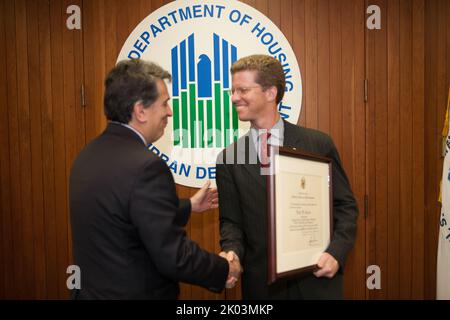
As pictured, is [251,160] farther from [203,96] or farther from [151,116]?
[203,96]

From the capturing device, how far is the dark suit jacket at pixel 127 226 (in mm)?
1464

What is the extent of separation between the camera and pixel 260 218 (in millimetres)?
1901

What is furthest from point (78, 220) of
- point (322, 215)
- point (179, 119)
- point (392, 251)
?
point (392, 251)

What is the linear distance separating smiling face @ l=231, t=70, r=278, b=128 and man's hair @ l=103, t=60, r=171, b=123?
0.54 m

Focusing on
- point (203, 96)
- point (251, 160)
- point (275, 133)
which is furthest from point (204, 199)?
point (203, 96)

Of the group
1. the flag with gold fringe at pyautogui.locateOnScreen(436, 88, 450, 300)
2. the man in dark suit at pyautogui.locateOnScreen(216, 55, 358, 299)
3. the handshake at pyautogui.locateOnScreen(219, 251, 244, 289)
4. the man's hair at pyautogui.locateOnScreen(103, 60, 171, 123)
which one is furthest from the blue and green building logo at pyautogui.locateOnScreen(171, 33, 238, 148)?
the flag with gold fringe at pyautogui.locateOnScreen(436, 88, 450, 300)

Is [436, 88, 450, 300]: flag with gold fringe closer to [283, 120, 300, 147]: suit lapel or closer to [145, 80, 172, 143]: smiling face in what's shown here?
[283, 120, 300, 147]: suit lapel

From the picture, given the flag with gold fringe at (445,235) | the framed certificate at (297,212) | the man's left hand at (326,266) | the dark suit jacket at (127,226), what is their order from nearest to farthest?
the dark suit jacket at (127,226) < the framed certificate at (297,212) < the man's left hand at (326,266) < the flag with gold fringe at (445,235)

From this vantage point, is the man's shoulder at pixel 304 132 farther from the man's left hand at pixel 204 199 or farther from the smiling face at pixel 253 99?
the man's left hand at pixel 204 199

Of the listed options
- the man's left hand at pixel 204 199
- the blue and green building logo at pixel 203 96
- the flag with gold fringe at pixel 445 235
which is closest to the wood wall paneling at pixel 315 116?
the flag with gold fringe at pixel 445 235

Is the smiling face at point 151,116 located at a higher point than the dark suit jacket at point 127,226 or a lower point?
higher

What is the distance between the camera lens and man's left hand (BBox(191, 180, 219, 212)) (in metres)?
2.04

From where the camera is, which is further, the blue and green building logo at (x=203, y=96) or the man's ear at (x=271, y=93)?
the blue and green building logo at (x=203, y=96)

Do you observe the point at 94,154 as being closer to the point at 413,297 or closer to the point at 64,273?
the point at 64,273
